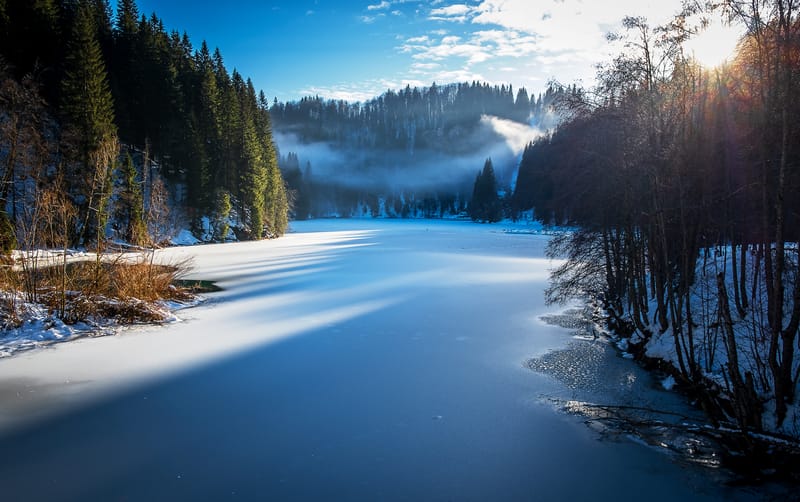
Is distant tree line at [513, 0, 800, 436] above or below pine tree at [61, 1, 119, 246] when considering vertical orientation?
below

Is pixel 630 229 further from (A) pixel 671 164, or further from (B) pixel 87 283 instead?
(B) pixel 87 283

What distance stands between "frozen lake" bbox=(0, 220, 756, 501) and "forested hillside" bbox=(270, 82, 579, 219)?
12374 cm

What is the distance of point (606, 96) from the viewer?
9.30 meters

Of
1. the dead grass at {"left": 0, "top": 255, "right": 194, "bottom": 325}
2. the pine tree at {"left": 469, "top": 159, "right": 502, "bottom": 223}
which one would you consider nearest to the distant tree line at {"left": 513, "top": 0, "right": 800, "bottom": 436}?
the dead grass at {"left": 0, "top": 255, "right": 194, "bottom": 325}

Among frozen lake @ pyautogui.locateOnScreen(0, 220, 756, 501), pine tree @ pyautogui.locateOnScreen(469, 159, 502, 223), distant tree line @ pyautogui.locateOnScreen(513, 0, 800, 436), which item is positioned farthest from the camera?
pine tree @ pyautogui.locateOnScreen(469, 159, 502, 223)

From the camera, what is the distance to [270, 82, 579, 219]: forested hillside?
144 meters

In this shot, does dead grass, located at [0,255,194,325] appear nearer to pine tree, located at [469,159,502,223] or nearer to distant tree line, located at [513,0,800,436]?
distant tree line, located at [513,0,800,436]

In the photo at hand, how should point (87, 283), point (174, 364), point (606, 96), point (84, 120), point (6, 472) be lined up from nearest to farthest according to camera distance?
point (6, 472)
point (174, 364)
point (606, 96)
point (87, 283)
point (84, 120)

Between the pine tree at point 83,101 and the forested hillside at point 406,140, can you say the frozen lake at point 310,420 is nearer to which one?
the pine tree at point 83,101

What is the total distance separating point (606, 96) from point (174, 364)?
35.5 feet

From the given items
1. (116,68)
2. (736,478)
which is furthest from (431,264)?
(116,68)

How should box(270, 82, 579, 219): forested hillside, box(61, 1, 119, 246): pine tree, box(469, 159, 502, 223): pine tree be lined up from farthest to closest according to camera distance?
box(270, 82, 579, 219): forested hillside < box(469, 159, 502, 223): pine tree < box(61, 1, 119, 246): pine tree

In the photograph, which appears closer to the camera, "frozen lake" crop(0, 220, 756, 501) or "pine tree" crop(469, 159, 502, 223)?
"frozen lake" crop(0, 220, 756, 501)

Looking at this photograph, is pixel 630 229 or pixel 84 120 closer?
pixel 630 229
